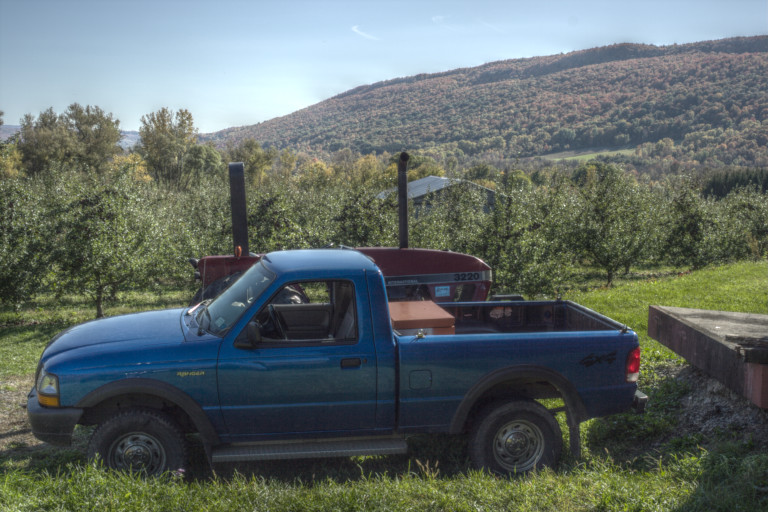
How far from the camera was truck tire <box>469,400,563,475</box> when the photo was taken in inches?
181

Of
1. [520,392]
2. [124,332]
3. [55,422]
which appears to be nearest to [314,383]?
[124,332]

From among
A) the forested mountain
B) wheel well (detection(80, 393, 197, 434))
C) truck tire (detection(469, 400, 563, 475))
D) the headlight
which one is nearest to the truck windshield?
wheel well (detection(80, 393, 197, 434))

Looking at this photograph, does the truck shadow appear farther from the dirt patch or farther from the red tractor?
the red tractor

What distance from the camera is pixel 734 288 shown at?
45.2 ft

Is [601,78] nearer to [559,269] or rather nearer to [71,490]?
[559,269]

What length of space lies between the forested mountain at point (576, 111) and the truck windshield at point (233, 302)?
103 metres

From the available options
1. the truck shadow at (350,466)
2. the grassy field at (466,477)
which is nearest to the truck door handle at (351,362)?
the grassy field at (466,477)

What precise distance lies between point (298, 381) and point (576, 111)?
14548 centimetres

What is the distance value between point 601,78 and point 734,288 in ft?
521

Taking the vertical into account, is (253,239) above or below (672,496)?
above

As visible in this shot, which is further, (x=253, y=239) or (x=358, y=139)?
(x=358, y=139)

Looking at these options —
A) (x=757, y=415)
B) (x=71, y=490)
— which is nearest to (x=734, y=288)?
(x=757, y=415)

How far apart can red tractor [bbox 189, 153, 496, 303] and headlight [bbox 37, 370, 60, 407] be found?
12.1 ft

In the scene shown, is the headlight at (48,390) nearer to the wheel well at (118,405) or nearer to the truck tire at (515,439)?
the wheel well at (118,405)
